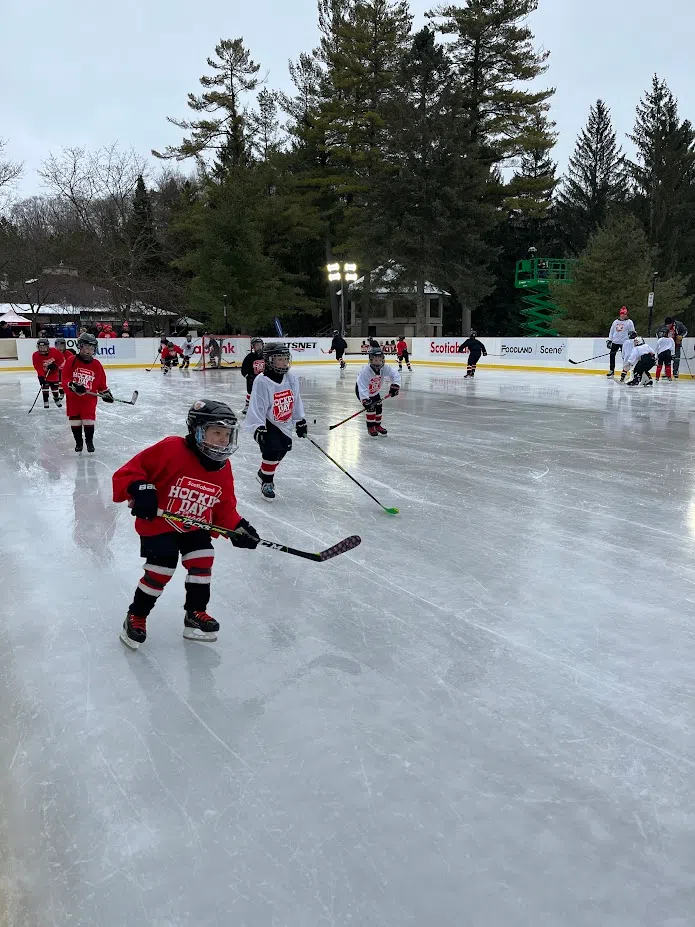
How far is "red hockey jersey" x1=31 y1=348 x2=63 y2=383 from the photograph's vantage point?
1016 cm

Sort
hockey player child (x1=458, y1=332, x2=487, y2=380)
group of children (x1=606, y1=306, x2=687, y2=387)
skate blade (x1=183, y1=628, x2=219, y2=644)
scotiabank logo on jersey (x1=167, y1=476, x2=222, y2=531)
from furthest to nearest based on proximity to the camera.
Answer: hockey player child (x1=458, y1=332, x2=487, y2=380), group of children (x1=606, y1=306, x2=687, y2=387), skate blade (x1=183, y1=628, x2=219, y2=644), scotiabank logo on jersey (x1=167, y1=476, x2=222, y2=531)

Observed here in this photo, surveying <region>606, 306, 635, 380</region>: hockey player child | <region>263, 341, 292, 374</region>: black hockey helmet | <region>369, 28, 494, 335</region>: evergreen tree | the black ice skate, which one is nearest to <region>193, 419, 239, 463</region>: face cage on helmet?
the black ice skate

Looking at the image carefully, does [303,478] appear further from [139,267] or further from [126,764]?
[139,267]

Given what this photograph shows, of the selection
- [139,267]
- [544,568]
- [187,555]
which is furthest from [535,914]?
[139,267]

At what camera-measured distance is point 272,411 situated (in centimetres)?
559

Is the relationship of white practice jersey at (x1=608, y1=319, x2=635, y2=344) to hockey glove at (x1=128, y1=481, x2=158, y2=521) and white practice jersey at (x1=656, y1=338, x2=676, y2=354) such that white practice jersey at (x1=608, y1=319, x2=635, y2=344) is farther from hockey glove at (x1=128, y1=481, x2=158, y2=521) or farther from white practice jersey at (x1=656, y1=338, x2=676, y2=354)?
hockey glove at (x1=128, y1=481, x2=158, y2=521)

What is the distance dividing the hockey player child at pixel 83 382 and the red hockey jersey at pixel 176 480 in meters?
4.44

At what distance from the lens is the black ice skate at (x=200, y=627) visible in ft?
9.82

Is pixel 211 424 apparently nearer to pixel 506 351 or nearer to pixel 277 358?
pixel 277 358

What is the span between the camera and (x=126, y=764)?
214 centimetres

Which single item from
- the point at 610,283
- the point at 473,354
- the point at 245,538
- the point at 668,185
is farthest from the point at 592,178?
the point at 245,538

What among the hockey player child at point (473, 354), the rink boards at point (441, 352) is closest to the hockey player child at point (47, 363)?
the hockey player child at point (473, 354)

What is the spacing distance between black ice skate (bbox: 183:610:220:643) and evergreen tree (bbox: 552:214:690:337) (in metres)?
28.5

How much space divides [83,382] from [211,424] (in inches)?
184
